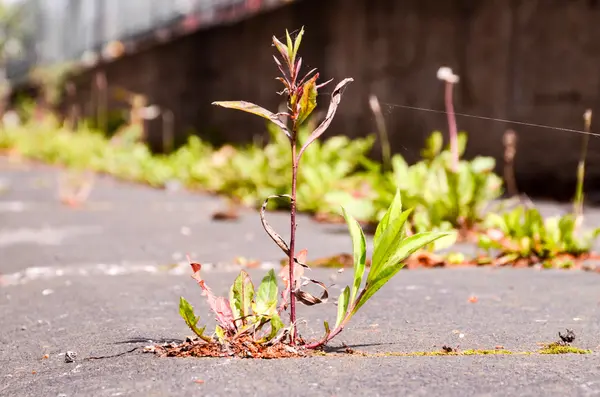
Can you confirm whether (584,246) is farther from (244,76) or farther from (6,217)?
(244,76)

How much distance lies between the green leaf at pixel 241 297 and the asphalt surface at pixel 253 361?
0.16m

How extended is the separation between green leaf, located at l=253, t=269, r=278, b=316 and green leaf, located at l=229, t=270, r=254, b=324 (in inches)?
0.7

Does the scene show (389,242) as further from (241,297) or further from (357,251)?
(241,297)

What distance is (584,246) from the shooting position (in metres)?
2.96

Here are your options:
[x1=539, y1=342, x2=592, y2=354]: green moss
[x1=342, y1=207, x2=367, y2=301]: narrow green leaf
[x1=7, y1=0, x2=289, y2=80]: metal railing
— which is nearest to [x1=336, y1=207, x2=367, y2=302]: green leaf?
[x1=342, y1=207, x2=367, y2=301]: narrow green leaf

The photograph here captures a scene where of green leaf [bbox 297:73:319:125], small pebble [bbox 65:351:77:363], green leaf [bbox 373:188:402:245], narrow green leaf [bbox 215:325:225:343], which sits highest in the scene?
green leaf [bbox 297:73:319:125]

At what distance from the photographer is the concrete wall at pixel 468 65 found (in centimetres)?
474

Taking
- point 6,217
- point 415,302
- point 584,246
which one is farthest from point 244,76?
point 415,302

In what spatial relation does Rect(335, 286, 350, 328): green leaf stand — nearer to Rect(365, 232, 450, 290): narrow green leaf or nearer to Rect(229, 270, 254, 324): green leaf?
Rect(365, 232, 450, 290): narrow green leaf

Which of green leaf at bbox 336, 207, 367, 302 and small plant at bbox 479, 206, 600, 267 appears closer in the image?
green leaf at bbox 336, 207, 367, 302

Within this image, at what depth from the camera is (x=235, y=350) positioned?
5.37ft

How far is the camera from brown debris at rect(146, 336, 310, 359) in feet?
5.30

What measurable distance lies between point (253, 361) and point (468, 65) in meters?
4.06

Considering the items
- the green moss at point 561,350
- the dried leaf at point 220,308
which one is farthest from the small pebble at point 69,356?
the green moss at point 561,350
